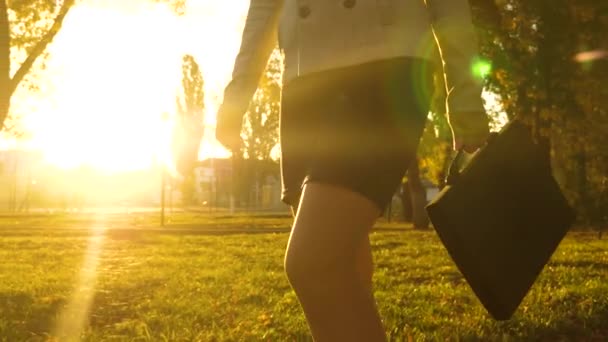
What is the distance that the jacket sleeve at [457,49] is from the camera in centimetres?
213

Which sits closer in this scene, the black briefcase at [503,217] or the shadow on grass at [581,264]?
the black briefcase at [503,217]

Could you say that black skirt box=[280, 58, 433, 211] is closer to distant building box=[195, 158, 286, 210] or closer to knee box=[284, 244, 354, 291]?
knee box=[284, 244, 354, 291]

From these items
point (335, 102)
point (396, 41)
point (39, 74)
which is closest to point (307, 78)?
point (335, 102)

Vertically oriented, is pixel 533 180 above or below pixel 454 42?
below

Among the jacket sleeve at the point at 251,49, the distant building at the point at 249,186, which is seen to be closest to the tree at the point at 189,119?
the distant building at the point at 249,186

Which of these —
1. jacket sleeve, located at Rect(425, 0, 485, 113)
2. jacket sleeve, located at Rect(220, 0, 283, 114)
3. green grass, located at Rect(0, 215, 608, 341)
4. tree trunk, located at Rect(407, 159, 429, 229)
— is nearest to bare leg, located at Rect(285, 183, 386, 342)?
jacket sleeve, located at Rect(425, 0, 485, 113)

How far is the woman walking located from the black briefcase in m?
0.13

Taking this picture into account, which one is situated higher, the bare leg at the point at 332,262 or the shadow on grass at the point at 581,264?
the bare leg at the point at 332,262

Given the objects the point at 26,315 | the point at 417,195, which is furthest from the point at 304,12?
the point at 417,195

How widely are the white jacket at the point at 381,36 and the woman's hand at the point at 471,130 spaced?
2 centimetres

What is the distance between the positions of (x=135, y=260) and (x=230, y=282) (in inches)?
142

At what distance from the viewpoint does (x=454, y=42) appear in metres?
2.15

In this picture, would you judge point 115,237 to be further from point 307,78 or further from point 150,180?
point 150,180

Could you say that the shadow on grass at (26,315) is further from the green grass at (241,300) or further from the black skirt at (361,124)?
the black skirt at (361,124)
